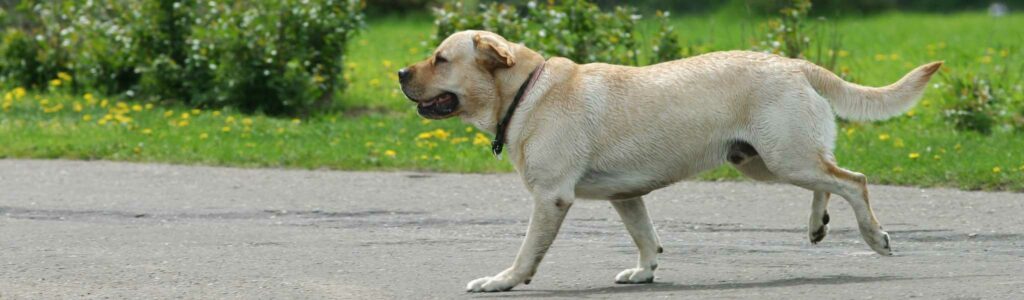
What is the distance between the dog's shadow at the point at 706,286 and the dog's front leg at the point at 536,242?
0.20ft

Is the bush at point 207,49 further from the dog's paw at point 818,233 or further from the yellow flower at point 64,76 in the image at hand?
the dog's paw at point 818,233

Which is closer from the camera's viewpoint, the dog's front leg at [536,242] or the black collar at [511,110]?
the dog's front leg at [536,242]

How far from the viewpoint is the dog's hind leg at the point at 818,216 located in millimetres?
7340

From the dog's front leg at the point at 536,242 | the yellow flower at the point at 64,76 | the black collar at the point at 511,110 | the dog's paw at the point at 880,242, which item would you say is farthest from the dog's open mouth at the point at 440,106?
the yellow flower at the point at 64,76

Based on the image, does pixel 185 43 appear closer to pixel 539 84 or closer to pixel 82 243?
pixel 82 243

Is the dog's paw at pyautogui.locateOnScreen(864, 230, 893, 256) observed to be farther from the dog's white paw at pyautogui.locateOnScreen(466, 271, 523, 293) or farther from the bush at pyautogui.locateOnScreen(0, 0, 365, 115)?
the bush at pyautogui.locateOnScreen(0, 0, 365, 115)

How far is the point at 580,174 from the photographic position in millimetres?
6855

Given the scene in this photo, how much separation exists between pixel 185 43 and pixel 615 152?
8.85m

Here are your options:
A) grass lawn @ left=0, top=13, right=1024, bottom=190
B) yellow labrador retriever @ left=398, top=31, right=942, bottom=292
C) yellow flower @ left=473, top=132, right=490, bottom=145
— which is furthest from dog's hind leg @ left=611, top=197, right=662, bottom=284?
yellow flower @ left=473, top=132, right=490, bottom=145

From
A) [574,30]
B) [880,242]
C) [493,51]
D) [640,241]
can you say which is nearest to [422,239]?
[640,241]

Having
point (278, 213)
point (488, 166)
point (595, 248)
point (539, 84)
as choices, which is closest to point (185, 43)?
point (488, 166)

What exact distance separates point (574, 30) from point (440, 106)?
673 centimetres

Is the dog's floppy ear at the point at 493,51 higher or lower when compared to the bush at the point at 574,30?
higher

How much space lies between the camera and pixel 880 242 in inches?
280
